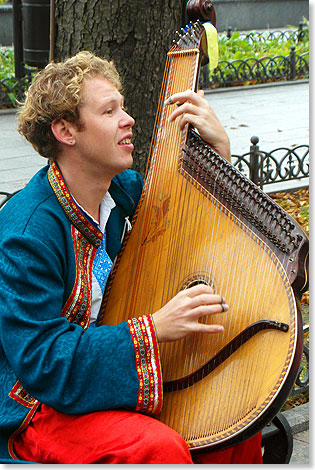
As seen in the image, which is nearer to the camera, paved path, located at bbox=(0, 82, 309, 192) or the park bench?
the park bench

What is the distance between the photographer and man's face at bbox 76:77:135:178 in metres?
2.43

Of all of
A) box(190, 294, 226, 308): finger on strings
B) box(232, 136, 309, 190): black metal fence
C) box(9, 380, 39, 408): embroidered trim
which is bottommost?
box(9, 380, 39, 408): embroidered trim

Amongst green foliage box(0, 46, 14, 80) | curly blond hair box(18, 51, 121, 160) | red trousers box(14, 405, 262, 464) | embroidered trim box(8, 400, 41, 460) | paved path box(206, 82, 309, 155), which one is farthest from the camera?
green foliage box(0, 46, 14, 80)

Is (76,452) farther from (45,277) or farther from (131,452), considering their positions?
(45,277)

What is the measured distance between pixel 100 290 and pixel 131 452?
60 centimetres

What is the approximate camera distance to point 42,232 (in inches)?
89.4

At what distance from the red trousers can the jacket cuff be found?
5cm

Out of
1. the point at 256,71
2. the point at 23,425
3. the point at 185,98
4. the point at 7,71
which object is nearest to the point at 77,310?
the point at 23,425

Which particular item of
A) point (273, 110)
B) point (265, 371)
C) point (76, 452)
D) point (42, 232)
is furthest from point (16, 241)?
point (273, 110)

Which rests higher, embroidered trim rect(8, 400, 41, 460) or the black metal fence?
the black metal fence

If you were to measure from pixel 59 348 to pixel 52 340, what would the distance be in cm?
3

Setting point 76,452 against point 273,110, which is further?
point 273,110

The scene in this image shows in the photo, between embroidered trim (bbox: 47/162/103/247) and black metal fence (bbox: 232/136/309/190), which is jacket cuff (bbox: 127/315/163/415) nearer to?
embroidered trim (bbox: 47/162/103/247)

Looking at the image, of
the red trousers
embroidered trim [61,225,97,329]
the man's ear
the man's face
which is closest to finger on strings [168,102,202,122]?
the man's face
